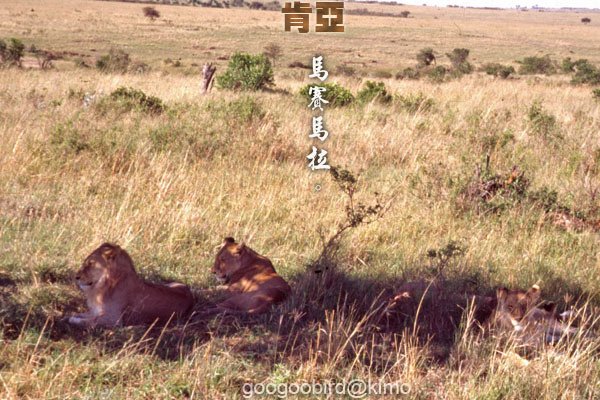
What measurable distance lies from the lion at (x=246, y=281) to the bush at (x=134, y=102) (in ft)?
22.2

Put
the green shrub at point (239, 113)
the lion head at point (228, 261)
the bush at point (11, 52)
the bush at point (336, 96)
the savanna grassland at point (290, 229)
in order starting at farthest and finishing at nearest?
the bush at point (11, 52) → the bush at point (336, 96) → the green shrub at point (239, 113) → the lion head at point (228, 261) → the savanna grassland at point (290, 229)

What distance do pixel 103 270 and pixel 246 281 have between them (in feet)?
3.32

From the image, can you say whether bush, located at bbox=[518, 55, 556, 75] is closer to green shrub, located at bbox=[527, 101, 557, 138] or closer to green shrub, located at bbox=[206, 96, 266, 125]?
green shrub, located at bbox=[527, 101, 557, 138]

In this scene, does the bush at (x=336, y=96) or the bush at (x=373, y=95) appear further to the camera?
the bush at (x=373, y=95)

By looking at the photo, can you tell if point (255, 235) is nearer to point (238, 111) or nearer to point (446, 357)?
point (446, 357)

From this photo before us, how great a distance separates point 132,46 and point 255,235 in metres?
41.0

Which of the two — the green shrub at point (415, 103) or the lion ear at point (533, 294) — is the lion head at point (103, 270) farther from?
the green shrub at point (415, 103)

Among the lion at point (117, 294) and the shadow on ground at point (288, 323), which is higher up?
the lion at point (117, 294)

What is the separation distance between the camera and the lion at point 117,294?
455cm

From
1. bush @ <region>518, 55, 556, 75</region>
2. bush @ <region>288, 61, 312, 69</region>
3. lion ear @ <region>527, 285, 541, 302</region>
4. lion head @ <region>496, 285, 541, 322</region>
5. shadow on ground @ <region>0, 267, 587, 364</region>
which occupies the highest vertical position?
lion ear @ <region>527, 285, 541, 302</region>

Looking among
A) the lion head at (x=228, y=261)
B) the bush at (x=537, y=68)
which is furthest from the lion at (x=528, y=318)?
the bush at (x=537, y=68)

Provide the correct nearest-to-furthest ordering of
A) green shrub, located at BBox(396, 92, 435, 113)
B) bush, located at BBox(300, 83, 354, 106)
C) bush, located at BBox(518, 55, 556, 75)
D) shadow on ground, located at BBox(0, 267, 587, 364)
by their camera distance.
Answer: shadow on ground, located at BBox(0, 267, 587, 364) < green shrub, located at BBox(396, 92, 435, 113) < bush, located at BBox(300, 83, 354, 106) < bush, located at BBox(518, 55, 556, 75)

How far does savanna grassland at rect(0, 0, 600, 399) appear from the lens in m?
4.00

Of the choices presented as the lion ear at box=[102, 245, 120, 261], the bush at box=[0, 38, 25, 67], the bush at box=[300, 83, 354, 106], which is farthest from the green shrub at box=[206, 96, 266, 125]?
the bush at box=[0, 38, 25, 67]
